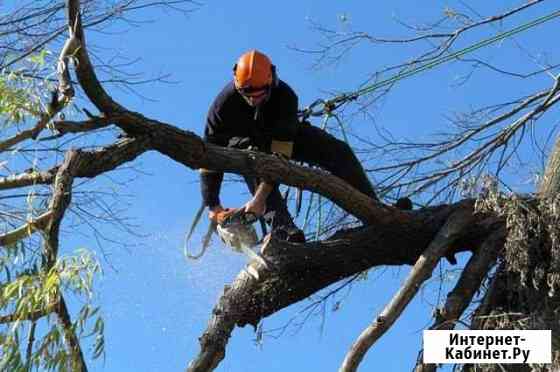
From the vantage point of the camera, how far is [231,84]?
23.1ft

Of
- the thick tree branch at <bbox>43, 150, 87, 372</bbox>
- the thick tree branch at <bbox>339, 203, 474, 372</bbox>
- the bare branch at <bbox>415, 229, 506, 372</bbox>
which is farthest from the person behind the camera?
the bare branch at <bbox>415, 229, 506, 372</bbox>

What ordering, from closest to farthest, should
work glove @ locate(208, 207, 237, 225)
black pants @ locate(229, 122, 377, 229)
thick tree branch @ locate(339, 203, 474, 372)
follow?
thick tree branch @ locate(339, 203, 474, 372), work glove @ locate(208, 207, 237, 225), black pants @ locate(229, 122, 377, 229)

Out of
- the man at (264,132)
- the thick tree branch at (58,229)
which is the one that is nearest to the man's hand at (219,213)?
the man at (264,132)

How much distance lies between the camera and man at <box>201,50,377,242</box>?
686 cm

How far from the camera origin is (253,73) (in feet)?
22.3

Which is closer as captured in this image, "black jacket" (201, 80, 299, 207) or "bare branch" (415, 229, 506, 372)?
"bare branch" (415, 229, 506, 372)

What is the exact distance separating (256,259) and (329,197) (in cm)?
60

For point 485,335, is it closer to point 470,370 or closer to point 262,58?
point 470,370

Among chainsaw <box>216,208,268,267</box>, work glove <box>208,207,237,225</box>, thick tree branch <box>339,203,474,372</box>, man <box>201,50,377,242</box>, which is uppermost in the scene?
man <box>201,50,377,242</box>

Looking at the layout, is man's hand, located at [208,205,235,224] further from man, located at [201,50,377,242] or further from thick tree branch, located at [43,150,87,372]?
thick tree branch, located at [43,150,87,372]

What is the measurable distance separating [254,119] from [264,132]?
10cm

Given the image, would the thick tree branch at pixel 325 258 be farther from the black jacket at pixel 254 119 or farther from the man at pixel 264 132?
the black jacket at pixel 254 119

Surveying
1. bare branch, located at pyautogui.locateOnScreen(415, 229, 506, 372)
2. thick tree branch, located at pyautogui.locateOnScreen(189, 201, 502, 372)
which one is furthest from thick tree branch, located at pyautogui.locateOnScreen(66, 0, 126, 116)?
bare branch, located at pyautogui.locateOnScreen(415, 229, 506, 372)

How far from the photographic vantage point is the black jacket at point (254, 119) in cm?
693
